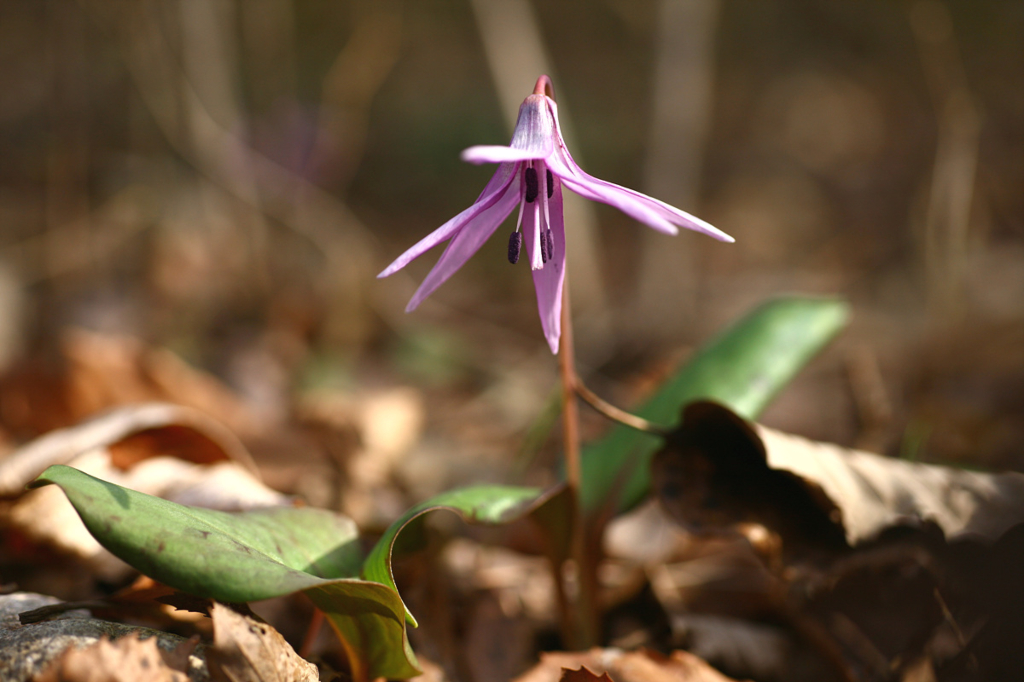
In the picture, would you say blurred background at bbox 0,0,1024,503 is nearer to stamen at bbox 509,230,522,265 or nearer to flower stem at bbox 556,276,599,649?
flower stem at bbox 556,276,599,649

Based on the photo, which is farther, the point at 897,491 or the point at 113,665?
the point at 897,491

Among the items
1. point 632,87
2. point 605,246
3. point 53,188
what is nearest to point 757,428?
point 53,188

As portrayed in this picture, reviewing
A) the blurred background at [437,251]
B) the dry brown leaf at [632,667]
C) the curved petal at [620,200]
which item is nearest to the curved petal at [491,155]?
the curved petal at [620,200]

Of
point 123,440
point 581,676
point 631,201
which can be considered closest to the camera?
point 631,201

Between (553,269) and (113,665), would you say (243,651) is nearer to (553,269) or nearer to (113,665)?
(113,665)

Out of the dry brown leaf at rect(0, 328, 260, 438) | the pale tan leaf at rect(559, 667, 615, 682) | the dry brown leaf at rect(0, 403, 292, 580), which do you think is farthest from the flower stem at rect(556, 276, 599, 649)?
the dry brown leaf at rect(0, 328, 260, 438)

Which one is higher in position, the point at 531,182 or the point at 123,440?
the point at 531,182

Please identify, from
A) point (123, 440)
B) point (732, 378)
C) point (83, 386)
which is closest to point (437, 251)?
point (83, 386)

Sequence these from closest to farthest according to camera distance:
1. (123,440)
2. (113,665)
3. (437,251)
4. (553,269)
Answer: (113,665)
(553,269)
(123,440)
(437,251)
